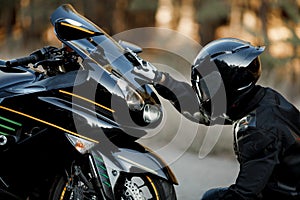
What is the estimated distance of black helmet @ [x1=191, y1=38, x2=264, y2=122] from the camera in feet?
12.5

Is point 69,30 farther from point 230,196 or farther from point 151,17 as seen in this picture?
point 151,17

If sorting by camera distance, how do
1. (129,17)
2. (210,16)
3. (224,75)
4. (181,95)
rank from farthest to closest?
1. (129,17)
2. (210,16)
3. (181,95)
4. (224,75)

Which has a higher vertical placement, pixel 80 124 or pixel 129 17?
pixel 129 17

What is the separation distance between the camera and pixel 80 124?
411cm

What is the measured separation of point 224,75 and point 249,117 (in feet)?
0.96

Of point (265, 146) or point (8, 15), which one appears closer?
point (265, 146)

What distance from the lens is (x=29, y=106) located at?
423cm

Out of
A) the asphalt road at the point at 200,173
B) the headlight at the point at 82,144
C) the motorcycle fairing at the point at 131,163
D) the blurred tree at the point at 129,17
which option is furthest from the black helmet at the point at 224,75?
the blurred tree at the point at 129,17

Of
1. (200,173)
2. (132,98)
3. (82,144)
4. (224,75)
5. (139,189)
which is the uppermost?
(224,75)

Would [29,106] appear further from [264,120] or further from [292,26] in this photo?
[292,26]

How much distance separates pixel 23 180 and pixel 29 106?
49 cm

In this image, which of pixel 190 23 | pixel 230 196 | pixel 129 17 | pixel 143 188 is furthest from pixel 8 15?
pixel 230 196

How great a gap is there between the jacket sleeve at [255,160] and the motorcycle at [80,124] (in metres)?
0.62

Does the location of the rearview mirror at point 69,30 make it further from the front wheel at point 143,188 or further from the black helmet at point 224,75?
the front wheel at point 143,188
